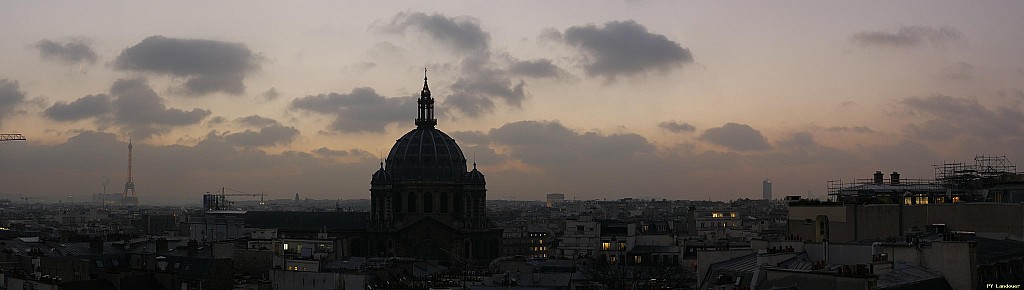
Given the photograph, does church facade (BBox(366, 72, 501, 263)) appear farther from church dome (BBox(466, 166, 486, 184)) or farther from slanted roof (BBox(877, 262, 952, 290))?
slanted roof (BBox(877, 262, 952, 290))

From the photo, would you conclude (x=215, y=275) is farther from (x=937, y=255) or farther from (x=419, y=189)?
(x=419, y=189)

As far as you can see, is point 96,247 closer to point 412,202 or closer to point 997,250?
point 997,250

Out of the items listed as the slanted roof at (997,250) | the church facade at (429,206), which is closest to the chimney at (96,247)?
the slanted roof at (997,250)

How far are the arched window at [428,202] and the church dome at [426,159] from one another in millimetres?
1994

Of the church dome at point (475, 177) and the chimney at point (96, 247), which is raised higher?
the church dome at point (475, 177)

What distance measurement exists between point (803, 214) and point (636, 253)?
217 ft

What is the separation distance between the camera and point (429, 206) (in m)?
161

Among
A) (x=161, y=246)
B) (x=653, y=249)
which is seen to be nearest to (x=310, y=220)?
(x=653, y=249)

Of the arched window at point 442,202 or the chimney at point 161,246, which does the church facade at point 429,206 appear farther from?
the chimney at point 161,246

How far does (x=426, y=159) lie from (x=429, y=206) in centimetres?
568

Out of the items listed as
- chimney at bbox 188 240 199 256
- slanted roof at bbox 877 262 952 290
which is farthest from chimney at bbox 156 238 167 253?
slanted roof at bbox 877 262 952 290

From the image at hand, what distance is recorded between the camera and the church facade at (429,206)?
157000mm

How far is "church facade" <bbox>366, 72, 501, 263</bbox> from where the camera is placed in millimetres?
157000

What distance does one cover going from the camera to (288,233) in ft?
528
